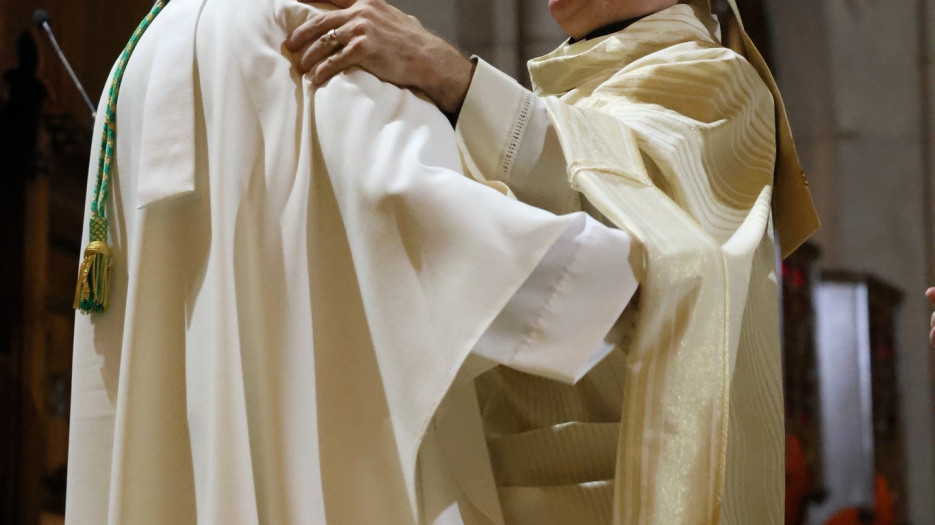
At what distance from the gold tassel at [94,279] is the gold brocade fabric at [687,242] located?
724 mm

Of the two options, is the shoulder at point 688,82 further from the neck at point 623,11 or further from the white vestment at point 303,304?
the white vestment at point 303,304

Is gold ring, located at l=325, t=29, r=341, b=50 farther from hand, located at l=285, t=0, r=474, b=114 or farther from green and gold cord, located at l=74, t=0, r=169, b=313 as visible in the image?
green and gold cord, located at l=74, t=0, r=169, b=313

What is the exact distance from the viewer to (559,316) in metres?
1.59

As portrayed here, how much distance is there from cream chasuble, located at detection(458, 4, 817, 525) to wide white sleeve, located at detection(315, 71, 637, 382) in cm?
11

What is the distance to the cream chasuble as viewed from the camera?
1682mm

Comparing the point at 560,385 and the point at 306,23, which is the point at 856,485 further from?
the point at 306,23

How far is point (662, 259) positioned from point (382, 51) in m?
0.52

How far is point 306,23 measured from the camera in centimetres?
176

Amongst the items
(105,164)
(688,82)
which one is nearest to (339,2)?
(105,164)

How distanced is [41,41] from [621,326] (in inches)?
113

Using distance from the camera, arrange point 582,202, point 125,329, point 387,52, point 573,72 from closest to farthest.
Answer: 1. point 125,329
2. point 387,52
3. point 582,202
4. point 573,72

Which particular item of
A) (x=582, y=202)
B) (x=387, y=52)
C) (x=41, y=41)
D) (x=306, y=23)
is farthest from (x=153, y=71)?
(x=41, y=41)

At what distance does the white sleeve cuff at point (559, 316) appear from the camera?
158 cm

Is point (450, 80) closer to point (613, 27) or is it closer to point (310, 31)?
point (310, 31)
